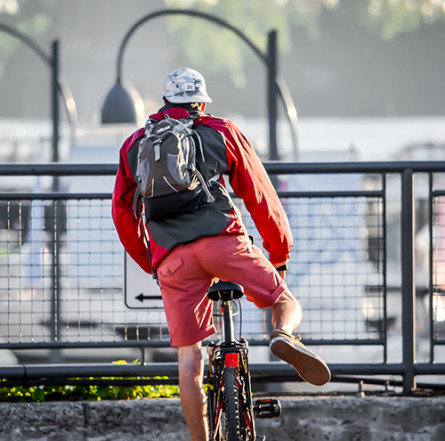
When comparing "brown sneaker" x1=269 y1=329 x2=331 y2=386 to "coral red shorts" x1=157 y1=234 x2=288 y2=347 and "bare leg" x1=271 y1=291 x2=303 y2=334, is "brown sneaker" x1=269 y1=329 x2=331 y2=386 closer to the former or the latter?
"bare leg" x1=271 y1=291 x2=303 y2=334

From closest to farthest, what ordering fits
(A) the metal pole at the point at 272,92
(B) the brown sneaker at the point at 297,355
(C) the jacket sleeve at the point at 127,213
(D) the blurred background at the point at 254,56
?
(B) the brown sneaker at the point at 297,355
(C) the jacket sleeve at the point at 127,213
(A) the metal pole at the point at 272,92
(D) the blurred background at the point at 254,56

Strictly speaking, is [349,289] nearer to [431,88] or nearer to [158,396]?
[158,396]

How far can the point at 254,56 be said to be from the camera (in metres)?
55.6

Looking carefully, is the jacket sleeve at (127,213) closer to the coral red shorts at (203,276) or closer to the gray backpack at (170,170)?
the gray backpack at (170,170)

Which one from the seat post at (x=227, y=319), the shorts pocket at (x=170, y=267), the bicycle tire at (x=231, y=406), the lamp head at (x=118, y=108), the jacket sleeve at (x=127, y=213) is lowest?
the bicycle tire at (x=231, y=406)

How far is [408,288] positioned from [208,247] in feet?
6.00

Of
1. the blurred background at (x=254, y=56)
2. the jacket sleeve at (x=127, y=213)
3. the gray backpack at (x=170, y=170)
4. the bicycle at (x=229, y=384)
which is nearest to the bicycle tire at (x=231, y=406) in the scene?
the bicycle at (x=229, y=384)

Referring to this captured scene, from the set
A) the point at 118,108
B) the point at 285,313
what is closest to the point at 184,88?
the point at 285,313

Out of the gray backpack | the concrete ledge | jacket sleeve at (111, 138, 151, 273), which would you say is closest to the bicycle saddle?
the gray backpack

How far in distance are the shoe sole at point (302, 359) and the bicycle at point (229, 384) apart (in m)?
0.16

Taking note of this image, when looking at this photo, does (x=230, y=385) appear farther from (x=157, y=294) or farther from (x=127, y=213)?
(x=157, y=294)

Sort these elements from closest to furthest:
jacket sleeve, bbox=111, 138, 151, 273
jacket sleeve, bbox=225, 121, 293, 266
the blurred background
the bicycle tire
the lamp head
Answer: the bicycle tire → jacket sleeve, bbox=225, 121, 293, 266 → jacket sleeve, bbox=111, 138, 151, 273 → the lamp head → the blurred background

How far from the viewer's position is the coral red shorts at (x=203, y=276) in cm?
374

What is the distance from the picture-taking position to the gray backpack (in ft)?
11.9
